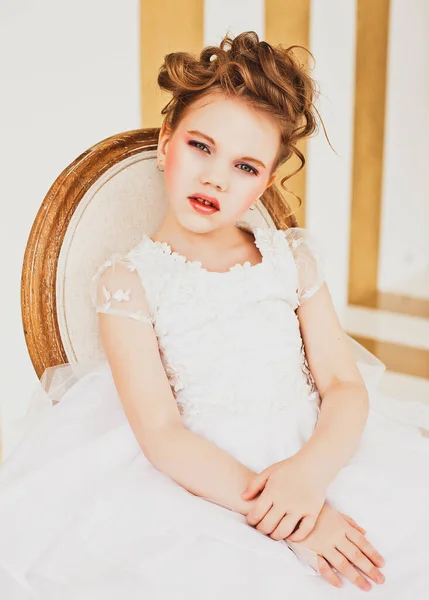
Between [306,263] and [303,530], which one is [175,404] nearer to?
[303,530]

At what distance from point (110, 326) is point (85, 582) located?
0.36m

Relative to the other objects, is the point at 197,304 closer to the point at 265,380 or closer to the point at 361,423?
the point at 265,380

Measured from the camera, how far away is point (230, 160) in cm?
108

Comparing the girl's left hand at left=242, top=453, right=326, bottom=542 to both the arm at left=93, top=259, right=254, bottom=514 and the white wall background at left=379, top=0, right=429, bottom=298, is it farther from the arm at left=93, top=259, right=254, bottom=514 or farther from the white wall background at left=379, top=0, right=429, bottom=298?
the white wall background at left=379, top=0, right=429, bottom=298

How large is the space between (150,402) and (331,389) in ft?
1.03

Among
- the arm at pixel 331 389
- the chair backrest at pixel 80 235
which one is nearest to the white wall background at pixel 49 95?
the chair backrest at pixel 80 235

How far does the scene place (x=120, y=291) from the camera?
3.39ft

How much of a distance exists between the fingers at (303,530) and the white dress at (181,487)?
16mm

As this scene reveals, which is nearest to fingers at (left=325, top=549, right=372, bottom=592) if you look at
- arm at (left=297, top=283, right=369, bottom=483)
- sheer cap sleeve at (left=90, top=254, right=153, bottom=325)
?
arm at (left=297, top=283, right=369, bottom=483)

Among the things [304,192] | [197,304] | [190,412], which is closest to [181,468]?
[190,412]

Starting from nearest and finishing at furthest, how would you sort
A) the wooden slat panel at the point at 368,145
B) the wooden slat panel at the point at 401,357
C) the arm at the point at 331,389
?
the arm at the point at 331,389, the wooden slat panel at the point at 401,357, the wooden slat panel at the point at 368,145

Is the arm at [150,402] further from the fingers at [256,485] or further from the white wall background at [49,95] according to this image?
the white wall background at [49,95]

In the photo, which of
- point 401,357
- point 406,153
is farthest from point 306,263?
point 406,153

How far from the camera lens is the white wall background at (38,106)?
127 centimetres
